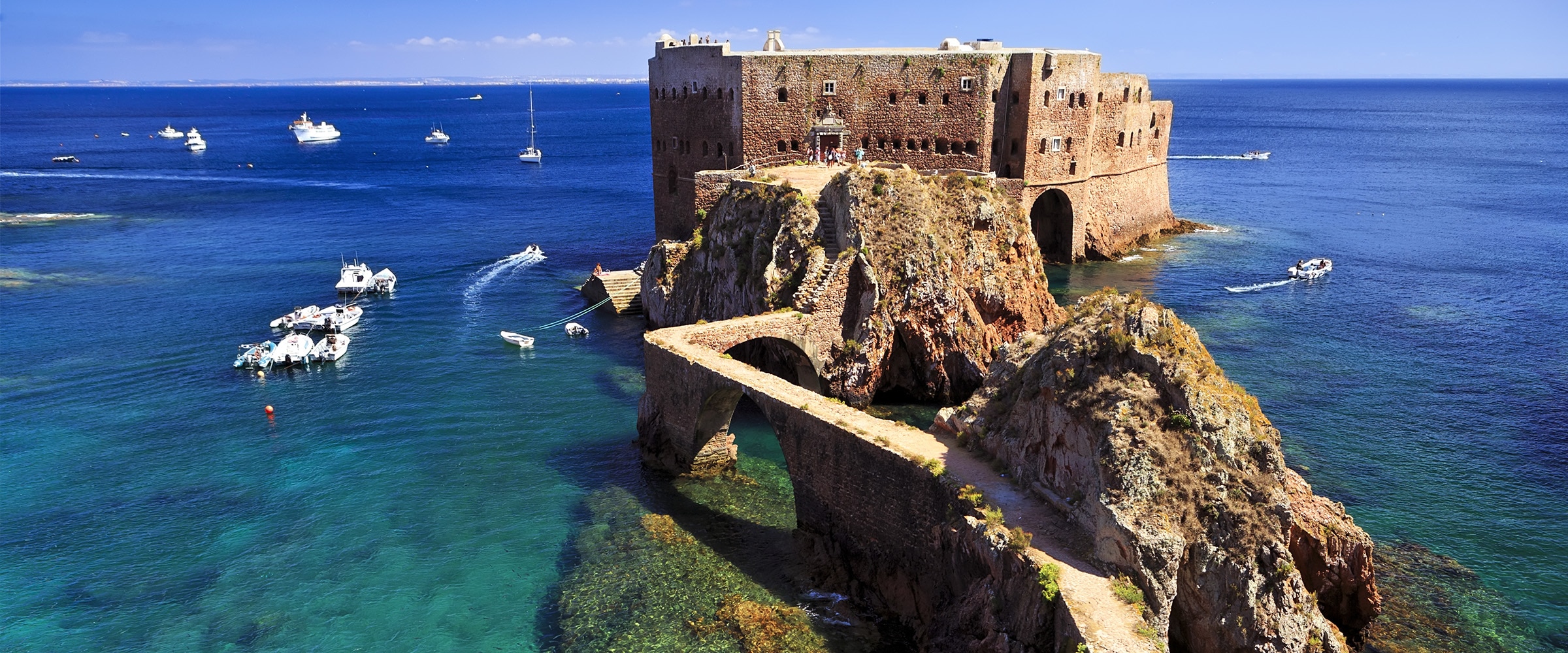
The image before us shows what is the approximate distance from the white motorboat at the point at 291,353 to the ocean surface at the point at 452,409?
3.38 feet

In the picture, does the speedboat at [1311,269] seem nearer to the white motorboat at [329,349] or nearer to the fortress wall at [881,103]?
the fortress wall at [881,103]

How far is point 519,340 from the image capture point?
191ft

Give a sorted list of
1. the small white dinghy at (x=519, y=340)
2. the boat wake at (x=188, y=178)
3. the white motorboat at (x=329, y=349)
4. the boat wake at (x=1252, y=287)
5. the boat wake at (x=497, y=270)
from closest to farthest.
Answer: the white motorboat at (x=329, y=349) < the small white dinghy at (x=519, y=340) < the boat wake at (x=1252, y=287) < the boat wake at (x=497, y=270) < the boat wake at (x=188, y=178)

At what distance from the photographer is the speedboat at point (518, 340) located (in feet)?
191

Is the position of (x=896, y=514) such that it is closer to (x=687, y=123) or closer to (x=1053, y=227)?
(x=687, y=123)

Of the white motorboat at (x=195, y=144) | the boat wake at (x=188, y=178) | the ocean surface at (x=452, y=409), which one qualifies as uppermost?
the white motorboat at (x=195, y=144)

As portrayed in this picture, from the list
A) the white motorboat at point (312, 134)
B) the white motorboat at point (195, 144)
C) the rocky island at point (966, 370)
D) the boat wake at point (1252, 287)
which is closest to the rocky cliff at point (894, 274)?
the rocky island at point (966, 370)

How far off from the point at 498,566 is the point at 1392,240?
8409cm

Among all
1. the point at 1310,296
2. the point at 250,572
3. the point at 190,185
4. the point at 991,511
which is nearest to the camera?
the point at 991,511

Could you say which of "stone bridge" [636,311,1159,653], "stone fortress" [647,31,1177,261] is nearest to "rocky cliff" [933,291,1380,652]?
"stone bridge" [636,311,1159,653]

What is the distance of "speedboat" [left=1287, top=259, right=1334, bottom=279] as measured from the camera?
7275cm

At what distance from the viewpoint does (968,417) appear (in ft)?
100

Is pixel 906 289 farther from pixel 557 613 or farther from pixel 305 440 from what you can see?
pixel 305 440

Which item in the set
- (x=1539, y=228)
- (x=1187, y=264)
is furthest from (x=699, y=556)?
(x=1539, y=228)
